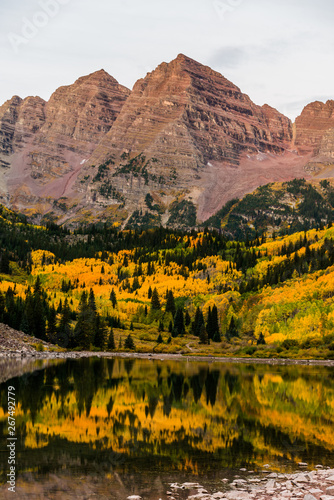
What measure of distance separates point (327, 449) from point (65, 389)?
35127 mm

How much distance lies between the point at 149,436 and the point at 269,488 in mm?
14167

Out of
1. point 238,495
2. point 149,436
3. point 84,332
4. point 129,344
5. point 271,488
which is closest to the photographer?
point 238,495

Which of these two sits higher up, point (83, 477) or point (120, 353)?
point (83, 477)

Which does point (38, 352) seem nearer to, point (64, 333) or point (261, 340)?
point (64, 333)

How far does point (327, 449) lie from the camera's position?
35.8 meters

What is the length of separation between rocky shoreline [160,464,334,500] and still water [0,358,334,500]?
3.10ft

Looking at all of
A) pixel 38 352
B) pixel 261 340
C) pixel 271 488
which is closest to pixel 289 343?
pixel 261 340

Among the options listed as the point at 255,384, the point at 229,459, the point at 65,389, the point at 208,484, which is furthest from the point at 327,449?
the point at 255,384

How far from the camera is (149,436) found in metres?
38.9

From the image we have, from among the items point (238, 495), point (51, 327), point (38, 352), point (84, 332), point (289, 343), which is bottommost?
point (289, 343)

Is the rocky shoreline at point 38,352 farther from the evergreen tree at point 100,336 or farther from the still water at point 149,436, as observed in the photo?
the still water at point 149,436

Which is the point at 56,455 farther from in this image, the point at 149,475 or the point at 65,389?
the point at 65,389

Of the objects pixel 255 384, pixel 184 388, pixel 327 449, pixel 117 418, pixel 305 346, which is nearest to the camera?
pixel 327 449

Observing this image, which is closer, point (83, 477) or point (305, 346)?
point (83, 477)
